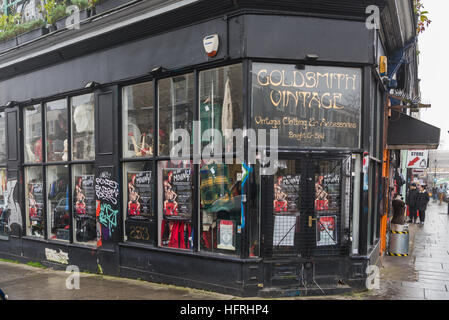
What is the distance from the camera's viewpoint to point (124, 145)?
8.60 m

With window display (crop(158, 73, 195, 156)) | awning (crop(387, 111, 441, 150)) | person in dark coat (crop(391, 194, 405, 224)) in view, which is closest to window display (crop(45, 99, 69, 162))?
window display (crop(158, 73, 195, 156))

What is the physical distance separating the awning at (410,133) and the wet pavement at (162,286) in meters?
2.96

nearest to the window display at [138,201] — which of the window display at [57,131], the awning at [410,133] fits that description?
the window display at [57,131]

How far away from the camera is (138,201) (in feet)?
27.2

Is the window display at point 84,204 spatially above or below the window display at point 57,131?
below

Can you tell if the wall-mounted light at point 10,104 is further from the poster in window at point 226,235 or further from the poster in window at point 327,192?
the poster in window at point 327,192

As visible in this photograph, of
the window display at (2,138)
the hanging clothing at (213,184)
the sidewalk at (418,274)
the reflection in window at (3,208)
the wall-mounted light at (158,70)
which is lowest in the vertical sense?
the sidewalk at (418,274)

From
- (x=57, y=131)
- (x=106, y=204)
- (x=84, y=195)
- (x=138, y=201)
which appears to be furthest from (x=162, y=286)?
(x=57, y=131)

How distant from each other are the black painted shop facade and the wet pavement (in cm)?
31

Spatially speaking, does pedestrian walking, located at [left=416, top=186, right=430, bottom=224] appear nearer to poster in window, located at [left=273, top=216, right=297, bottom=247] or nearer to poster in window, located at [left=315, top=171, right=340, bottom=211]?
poster in window, located at [left=315, top=171, right=340, bottom=211]

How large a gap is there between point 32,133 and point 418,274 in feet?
33.9

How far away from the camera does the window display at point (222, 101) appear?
6949 millimetres

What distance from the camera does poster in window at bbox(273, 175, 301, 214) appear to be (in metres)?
6.86

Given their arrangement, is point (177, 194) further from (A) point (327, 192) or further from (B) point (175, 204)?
(A) point (327, 192)
